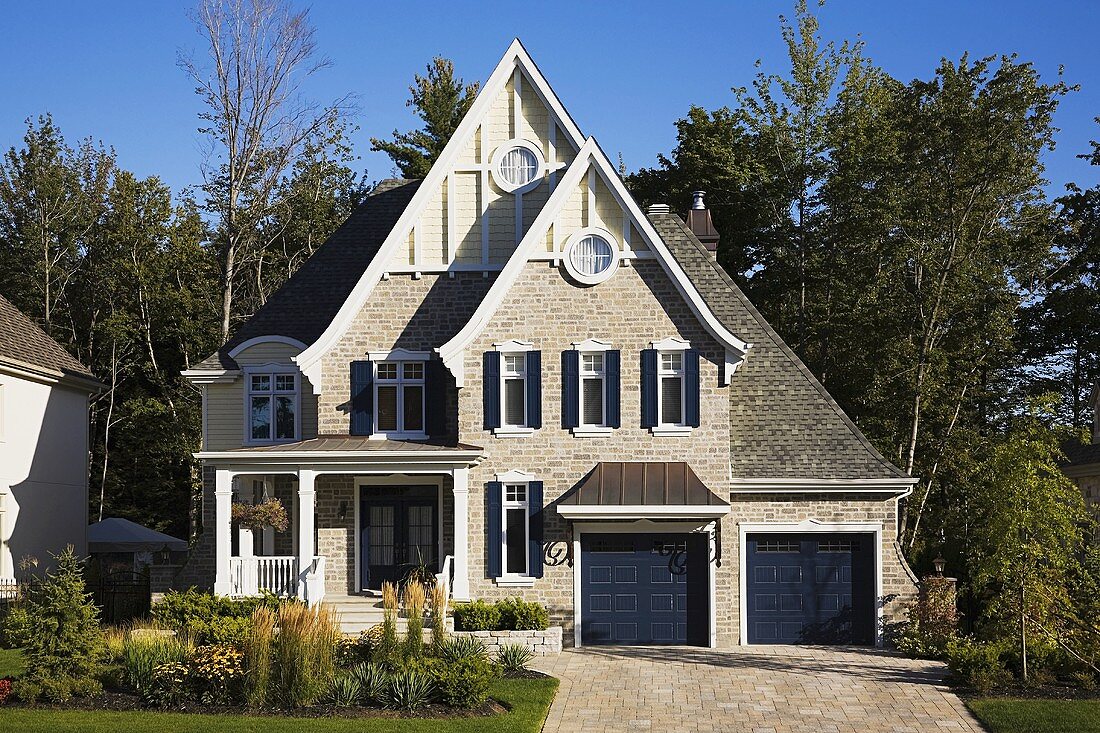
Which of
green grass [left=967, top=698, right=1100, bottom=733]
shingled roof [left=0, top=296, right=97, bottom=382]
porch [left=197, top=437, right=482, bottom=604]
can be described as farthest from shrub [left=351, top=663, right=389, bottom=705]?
shingled roof [left=0, top=296, right=97, bottom=382]

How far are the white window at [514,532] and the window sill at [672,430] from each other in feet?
9.14

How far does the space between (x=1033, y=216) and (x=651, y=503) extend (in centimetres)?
2139

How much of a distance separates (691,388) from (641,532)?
2.95m

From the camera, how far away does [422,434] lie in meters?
25.8

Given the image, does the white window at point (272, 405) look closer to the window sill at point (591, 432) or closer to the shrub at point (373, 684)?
the window sill at point (591, 432)

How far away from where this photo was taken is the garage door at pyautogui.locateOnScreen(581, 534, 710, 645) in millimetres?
24891

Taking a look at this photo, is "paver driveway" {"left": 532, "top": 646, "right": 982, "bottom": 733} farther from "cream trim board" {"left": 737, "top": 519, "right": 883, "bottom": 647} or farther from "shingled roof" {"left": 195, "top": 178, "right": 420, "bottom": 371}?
"shingled roof" {"left": 195, "top": 178, "right": 420, "bottom": 371}

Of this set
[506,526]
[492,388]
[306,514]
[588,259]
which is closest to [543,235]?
[588,259]

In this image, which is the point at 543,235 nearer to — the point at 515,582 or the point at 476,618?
the point at 515,582

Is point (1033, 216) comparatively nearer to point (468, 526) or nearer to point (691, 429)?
point (691, 429)

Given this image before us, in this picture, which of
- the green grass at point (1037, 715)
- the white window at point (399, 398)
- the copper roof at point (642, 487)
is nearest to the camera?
the green grass at point (1037, 715)

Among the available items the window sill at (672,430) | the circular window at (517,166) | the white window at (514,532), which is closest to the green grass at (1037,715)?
the window sill at (672,430)

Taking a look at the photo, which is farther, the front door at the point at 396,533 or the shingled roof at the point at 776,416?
the front door at the point at 396,533

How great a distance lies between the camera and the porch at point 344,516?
24.2m
